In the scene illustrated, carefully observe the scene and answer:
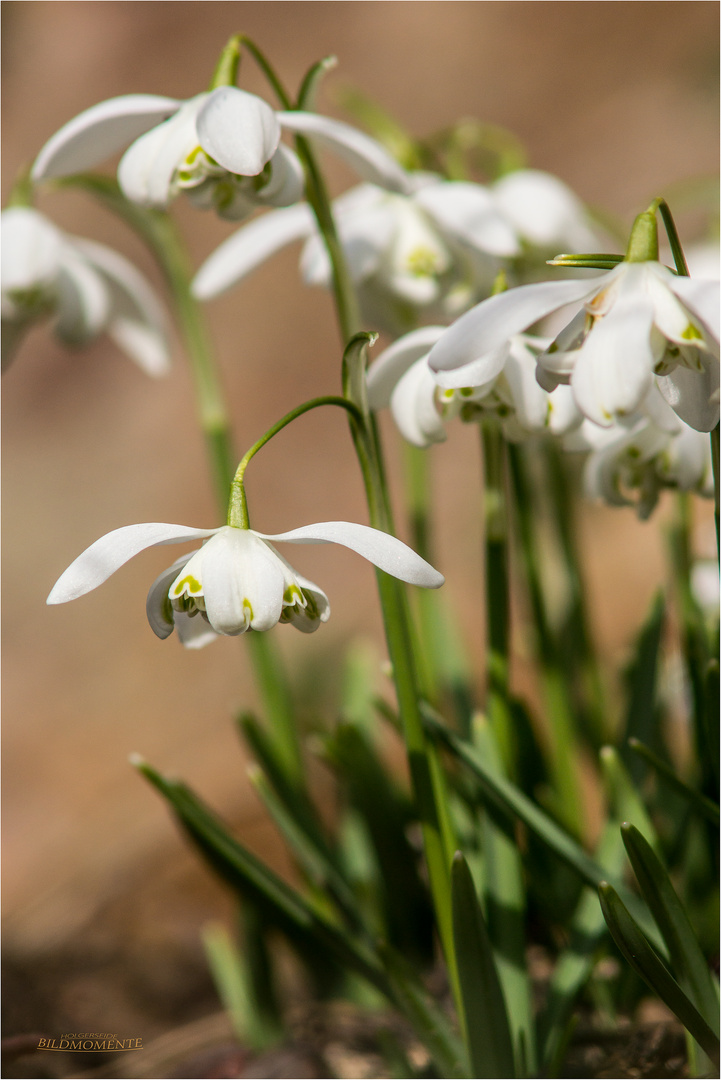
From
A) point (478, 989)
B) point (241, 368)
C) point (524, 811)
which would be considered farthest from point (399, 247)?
point (241, 368)

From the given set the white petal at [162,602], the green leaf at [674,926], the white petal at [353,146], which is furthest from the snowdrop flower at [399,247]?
the green leaf at [674,926]

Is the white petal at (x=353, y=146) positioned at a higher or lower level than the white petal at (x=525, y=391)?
higher

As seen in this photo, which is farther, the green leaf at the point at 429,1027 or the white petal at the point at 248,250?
the white petal at the point at 248,250

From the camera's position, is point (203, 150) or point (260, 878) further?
point (260, 878)

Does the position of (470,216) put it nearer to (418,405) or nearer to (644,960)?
(418,405)

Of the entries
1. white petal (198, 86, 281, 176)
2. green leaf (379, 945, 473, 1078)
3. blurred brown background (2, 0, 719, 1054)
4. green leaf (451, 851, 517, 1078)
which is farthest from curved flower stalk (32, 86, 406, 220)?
blurred brown background (2, 0, 719, 1054)

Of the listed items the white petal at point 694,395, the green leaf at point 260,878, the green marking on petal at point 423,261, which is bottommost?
the green leaf at point 260,878

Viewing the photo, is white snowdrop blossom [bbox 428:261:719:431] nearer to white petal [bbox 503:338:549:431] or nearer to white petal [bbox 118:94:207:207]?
white petal [bbox 503:338:549:431]

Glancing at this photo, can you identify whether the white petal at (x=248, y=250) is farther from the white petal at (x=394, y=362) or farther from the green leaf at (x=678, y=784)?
the green leaf at (x=678, y=784)
